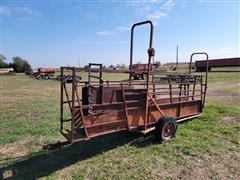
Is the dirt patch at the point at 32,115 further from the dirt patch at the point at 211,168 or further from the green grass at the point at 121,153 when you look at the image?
the dirt patch at the point at 211,168

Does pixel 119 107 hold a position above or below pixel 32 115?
above

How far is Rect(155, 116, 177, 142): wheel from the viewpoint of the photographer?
171 inches

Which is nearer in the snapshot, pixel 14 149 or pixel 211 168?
pixel 211 168

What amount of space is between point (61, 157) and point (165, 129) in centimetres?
207

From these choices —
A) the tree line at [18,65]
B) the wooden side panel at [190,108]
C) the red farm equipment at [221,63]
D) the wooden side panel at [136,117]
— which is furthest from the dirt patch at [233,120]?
the tree line at [18,65]

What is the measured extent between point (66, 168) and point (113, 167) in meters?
0.74

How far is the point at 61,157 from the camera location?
3920 mm

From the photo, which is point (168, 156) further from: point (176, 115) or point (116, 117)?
point (176, 115)

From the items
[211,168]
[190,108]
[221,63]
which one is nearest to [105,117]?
[211,168]

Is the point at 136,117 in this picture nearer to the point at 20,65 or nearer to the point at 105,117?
the point at 105,117

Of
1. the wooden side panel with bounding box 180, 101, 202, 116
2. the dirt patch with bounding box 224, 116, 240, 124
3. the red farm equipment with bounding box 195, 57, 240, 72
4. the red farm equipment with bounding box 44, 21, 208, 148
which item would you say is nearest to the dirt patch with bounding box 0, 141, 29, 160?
the red farm equipment with bounding box 44, 21, 208, 148

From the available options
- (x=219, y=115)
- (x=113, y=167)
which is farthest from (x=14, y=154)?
(x=219, y=115)

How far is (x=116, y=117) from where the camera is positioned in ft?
12.8

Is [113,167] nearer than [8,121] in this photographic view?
Yes
